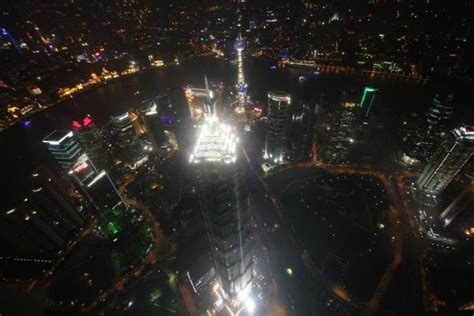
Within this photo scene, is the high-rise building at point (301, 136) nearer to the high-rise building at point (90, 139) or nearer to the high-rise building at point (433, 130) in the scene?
the high-rise building at point (433, 130)

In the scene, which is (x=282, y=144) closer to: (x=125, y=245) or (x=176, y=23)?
(x=125, y=245)

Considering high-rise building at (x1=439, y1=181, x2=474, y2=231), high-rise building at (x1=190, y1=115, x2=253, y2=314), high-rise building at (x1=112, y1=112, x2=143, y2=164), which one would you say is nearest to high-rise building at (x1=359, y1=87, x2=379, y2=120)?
high-rise building at (x1=439, y1=181, x2=474, y2=231)

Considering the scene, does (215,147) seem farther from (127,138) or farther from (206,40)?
(206,40)

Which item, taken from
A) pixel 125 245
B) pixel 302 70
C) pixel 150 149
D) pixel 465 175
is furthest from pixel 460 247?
pixel 302 70

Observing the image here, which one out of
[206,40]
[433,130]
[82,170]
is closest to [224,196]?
[82,170]

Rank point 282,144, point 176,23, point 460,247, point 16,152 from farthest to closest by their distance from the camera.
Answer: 1. point 176,23
2. point 16,152
3. point 282,144
4. point 460,247

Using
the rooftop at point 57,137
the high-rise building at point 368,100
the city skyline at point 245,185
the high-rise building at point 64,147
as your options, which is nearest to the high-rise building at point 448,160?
the city skyline at point 245,185

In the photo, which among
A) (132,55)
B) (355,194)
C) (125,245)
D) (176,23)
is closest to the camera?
(125,245)
